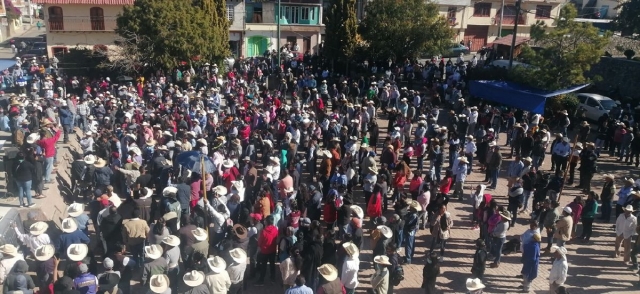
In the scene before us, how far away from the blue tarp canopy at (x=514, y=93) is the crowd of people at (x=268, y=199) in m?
0.49

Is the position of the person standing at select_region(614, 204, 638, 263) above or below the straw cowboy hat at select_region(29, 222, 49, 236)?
below

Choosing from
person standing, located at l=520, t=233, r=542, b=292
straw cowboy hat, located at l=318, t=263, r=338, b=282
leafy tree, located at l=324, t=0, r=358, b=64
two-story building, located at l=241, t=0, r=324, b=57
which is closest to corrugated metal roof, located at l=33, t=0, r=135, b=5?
two-story building, located at l=241, t=0, r=324, b=57

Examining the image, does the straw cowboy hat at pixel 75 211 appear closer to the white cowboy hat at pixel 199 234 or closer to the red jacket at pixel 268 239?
the white cowboy hat at pixel 199 234

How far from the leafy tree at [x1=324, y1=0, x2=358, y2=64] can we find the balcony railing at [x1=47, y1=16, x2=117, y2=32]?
15264mm

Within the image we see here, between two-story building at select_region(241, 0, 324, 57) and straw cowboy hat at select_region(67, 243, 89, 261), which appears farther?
two-story building at select_region(241, 0, 324, 57)

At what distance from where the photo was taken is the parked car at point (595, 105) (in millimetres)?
21031

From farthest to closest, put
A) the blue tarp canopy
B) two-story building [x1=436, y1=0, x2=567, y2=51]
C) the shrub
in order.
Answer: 1. two-story building [x1=436, y1=0, x2=567, y2=51]
2. the shrub
3. the blue tarp canopy

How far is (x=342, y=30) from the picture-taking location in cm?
2845

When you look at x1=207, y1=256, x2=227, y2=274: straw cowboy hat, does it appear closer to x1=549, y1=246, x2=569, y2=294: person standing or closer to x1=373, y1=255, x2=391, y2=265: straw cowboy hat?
x1=373, y1=255, x2=391, y2=265: straw cowboy hat

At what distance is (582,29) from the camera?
20.2 meters

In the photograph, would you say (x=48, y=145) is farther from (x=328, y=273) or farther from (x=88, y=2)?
(x=88, y=2)

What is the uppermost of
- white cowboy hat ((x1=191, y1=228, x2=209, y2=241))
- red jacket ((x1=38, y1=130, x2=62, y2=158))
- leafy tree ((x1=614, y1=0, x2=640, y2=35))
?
leafy tree ((x1=614, y1=0, x2=640, y2=35))

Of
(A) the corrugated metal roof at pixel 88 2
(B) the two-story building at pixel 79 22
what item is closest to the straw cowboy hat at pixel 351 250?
(B) the two-story building at pixel 79 22

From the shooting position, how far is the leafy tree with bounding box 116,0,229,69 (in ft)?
85.0
